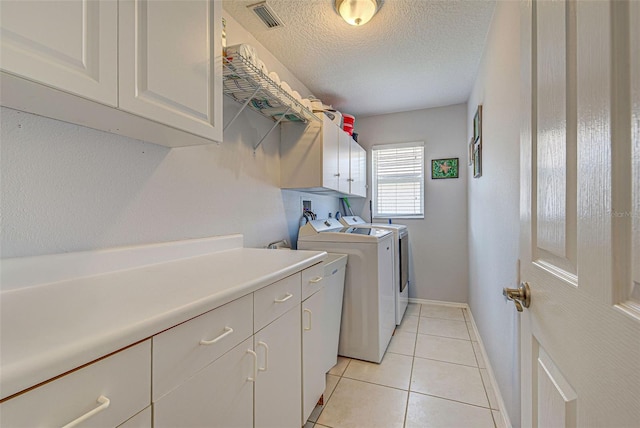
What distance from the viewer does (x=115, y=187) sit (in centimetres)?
114

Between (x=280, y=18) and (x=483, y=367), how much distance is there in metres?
2.82

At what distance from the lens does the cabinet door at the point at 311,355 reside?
139cm

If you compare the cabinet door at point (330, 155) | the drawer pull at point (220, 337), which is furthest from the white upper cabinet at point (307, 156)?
the drawer pull at point (220, 337)

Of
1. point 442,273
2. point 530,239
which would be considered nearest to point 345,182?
point 442,273

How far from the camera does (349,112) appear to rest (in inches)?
142

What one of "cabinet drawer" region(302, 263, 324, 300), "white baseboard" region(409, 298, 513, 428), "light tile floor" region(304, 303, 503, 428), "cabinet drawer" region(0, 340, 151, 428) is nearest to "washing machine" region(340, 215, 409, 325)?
"light tile floor" region(304, 303, 503, 428)

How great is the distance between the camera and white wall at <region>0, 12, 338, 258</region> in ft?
2.90

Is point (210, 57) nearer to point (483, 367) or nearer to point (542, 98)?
point (542, 98)

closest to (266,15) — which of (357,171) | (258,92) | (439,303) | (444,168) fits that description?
(258,92)

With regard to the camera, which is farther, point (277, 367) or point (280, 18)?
point (280, 18)

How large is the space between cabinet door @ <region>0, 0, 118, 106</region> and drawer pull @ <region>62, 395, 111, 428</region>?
0.72 m

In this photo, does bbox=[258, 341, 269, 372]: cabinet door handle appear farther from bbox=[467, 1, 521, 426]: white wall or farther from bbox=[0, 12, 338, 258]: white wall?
bbox=[467, 1, 521, 426]: white wall

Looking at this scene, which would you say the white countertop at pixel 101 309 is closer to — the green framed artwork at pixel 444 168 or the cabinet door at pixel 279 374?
the cabinet door at pixel 279 374

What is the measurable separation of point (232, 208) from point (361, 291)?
1.14 meters
